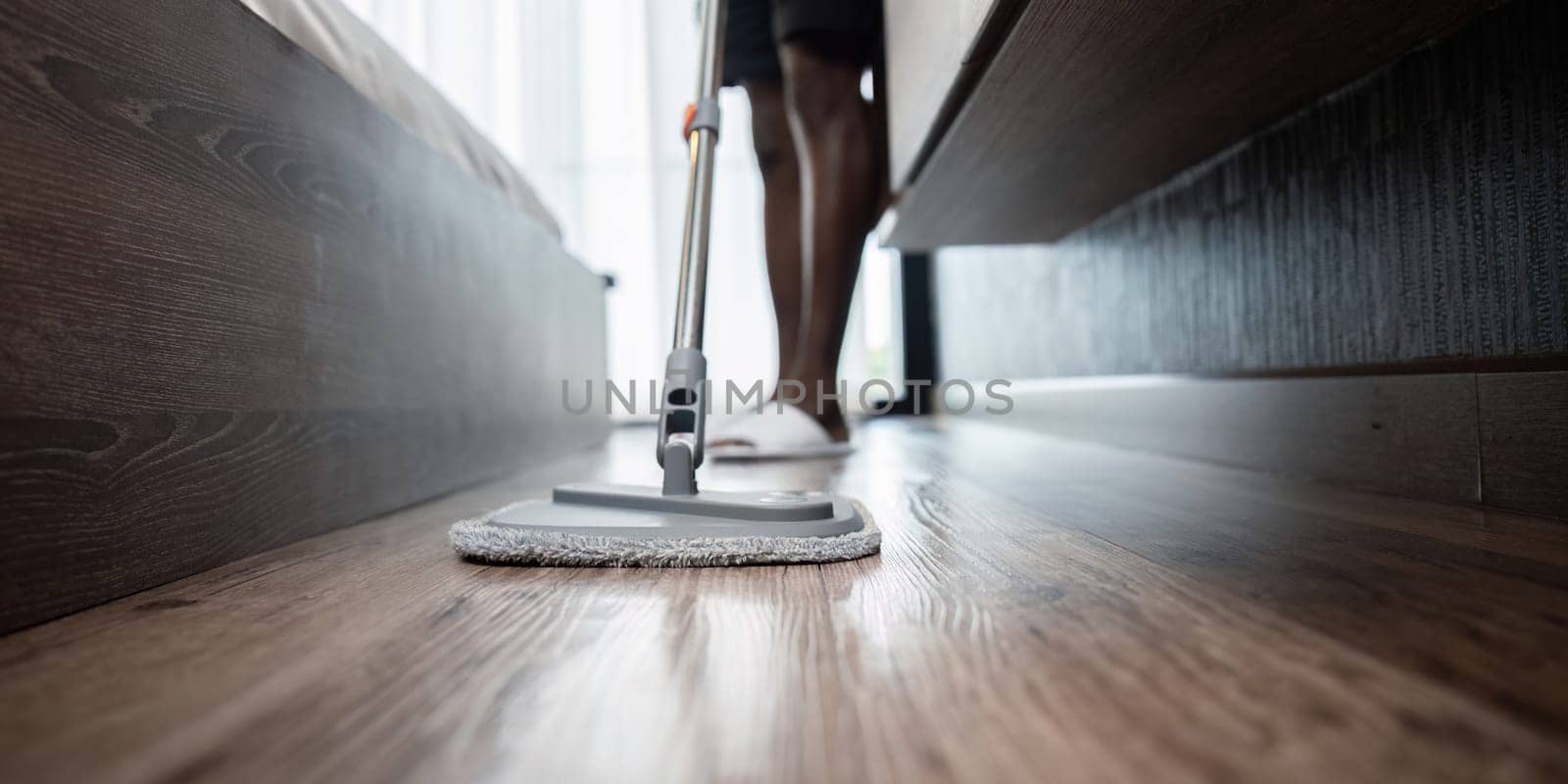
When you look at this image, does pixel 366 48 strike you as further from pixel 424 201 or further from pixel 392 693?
pixel 392 693

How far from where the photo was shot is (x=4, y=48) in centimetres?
38

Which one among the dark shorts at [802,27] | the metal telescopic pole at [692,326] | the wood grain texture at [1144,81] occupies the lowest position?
the metal telescopic pole at [692,326]

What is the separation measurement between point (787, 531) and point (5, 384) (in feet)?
1.24

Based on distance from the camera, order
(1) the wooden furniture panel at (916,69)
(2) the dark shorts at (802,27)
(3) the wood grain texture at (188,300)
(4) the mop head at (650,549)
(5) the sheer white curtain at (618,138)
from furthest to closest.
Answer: (5) the sheer white curtain at (618,138), (2) the dark shorts at (802,27), (1) the wooden furniture panel at (916,69), (4) the mop head at (650,549), (3) the wood grain texture at (188,300)

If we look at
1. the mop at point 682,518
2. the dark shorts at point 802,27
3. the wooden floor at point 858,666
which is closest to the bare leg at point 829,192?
the dark shorts at point 802,27

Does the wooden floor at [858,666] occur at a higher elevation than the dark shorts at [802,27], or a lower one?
lower

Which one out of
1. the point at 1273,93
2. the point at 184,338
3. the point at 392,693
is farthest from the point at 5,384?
the point at 1273,93

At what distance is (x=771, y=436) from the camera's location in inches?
51.5

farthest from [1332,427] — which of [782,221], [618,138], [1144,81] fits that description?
[618,138]

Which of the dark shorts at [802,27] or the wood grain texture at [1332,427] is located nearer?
the wood grain texture at [1332,427]

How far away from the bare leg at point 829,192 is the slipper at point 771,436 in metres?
0.07

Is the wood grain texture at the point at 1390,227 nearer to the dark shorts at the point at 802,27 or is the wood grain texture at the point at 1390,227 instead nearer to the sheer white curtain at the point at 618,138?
the dark shorts at the point at 802,27

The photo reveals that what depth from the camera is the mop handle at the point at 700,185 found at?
2.10 feet

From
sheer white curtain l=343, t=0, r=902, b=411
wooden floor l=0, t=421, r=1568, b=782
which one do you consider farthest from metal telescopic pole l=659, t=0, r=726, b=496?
sheer white curtain l=343, t=0, r=902, b=411
